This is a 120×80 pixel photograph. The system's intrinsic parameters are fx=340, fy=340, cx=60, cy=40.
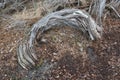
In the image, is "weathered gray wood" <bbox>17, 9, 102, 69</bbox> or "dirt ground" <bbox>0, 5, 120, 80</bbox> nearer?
"dirt ground" <bbox>0, 5, 120, 80</bbox>

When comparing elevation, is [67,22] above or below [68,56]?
above

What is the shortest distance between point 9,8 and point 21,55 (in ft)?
1.78

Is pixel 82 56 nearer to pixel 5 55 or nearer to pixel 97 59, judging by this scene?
pixel 97 59

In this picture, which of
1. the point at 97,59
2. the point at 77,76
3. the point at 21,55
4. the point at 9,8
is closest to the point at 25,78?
the point at 21,55

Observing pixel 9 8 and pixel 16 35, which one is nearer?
pixel 16 35

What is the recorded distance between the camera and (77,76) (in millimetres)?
2125

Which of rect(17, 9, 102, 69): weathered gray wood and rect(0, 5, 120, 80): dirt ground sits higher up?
rect(17, 9, 102, 69): weathered gray wood

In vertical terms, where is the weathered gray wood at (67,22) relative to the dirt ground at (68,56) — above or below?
above

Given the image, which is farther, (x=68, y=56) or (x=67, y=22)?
(x=67, y=22)

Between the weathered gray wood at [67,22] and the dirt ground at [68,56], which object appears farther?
the weathered gray wood at [67,22]

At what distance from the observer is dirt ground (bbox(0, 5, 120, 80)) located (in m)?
2.14

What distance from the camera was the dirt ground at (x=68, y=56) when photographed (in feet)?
7.03

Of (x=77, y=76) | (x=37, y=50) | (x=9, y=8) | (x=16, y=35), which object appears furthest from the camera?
(x=9, y=8)

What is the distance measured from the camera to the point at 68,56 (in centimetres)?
223
